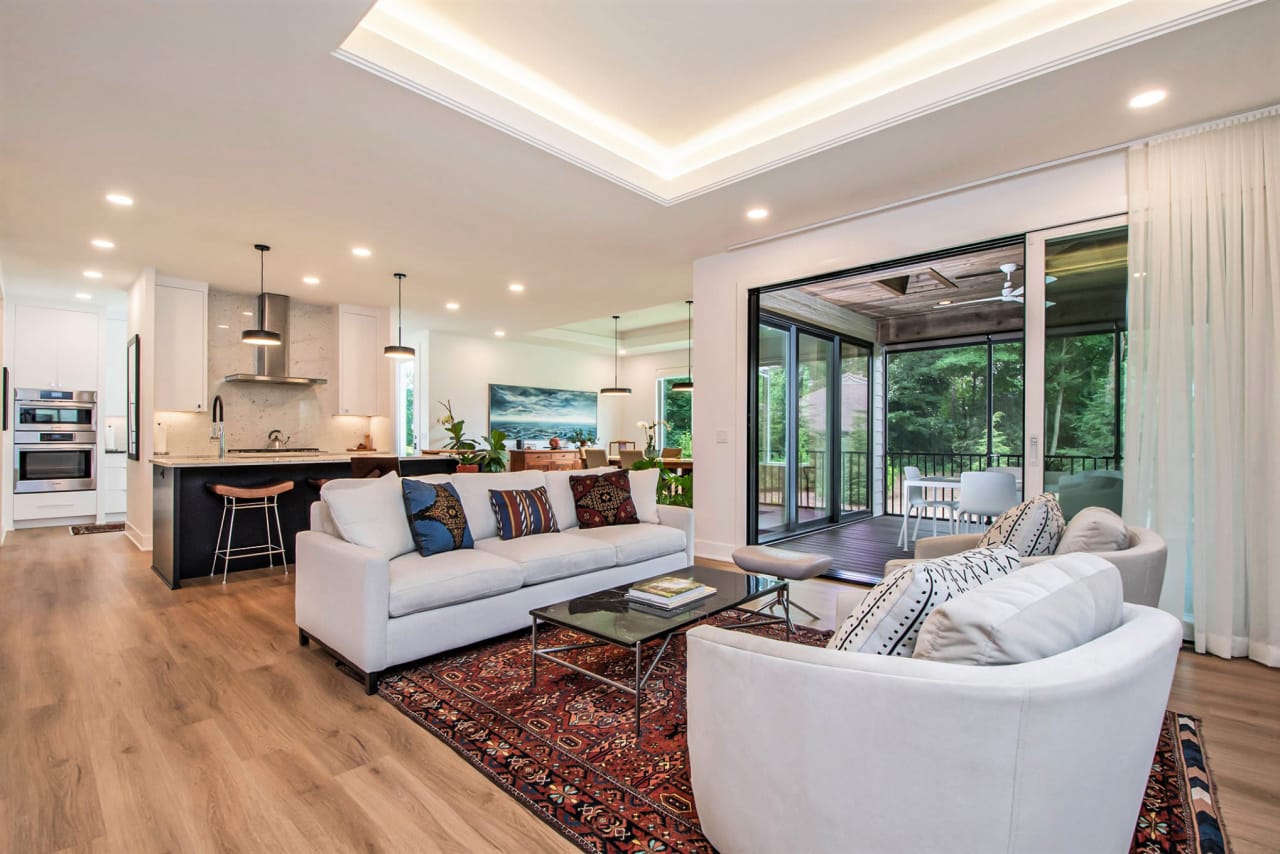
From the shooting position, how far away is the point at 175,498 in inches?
174

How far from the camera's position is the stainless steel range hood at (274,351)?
650 centimetres

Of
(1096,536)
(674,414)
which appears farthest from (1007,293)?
(674,414)

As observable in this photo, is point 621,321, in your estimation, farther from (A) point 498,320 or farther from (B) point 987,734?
(B) point 987,734

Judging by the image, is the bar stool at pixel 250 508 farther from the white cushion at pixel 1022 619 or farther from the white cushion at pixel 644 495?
the white cushion at pixel 1022 619

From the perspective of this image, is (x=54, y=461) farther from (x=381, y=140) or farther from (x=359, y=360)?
(x=381, y=140)

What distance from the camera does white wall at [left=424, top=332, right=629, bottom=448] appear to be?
9.02 m

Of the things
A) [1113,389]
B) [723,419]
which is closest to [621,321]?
[723,419]

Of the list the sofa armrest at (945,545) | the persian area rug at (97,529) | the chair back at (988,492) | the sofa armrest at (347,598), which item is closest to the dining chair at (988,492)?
the chair back at (988,492)

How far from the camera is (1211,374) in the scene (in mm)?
3021

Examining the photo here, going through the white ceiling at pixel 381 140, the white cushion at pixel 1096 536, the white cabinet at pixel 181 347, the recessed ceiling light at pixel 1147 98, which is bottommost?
the white cushion at pixel 1096 536

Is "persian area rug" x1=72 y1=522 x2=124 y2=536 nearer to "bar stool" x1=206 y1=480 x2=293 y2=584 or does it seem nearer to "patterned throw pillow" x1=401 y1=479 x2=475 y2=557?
"bar stool" x1=206 y1=480 x2=293 y2=584

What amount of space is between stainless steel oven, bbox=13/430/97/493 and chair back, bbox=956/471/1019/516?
9.50 metres

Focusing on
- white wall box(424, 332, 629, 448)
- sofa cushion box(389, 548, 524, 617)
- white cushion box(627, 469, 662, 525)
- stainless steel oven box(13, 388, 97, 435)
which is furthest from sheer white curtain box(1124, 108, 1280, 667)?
stainless steel oven box(13, 388, 97, 435)

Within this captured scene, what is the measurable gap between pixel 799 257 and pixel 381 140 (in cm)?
299
